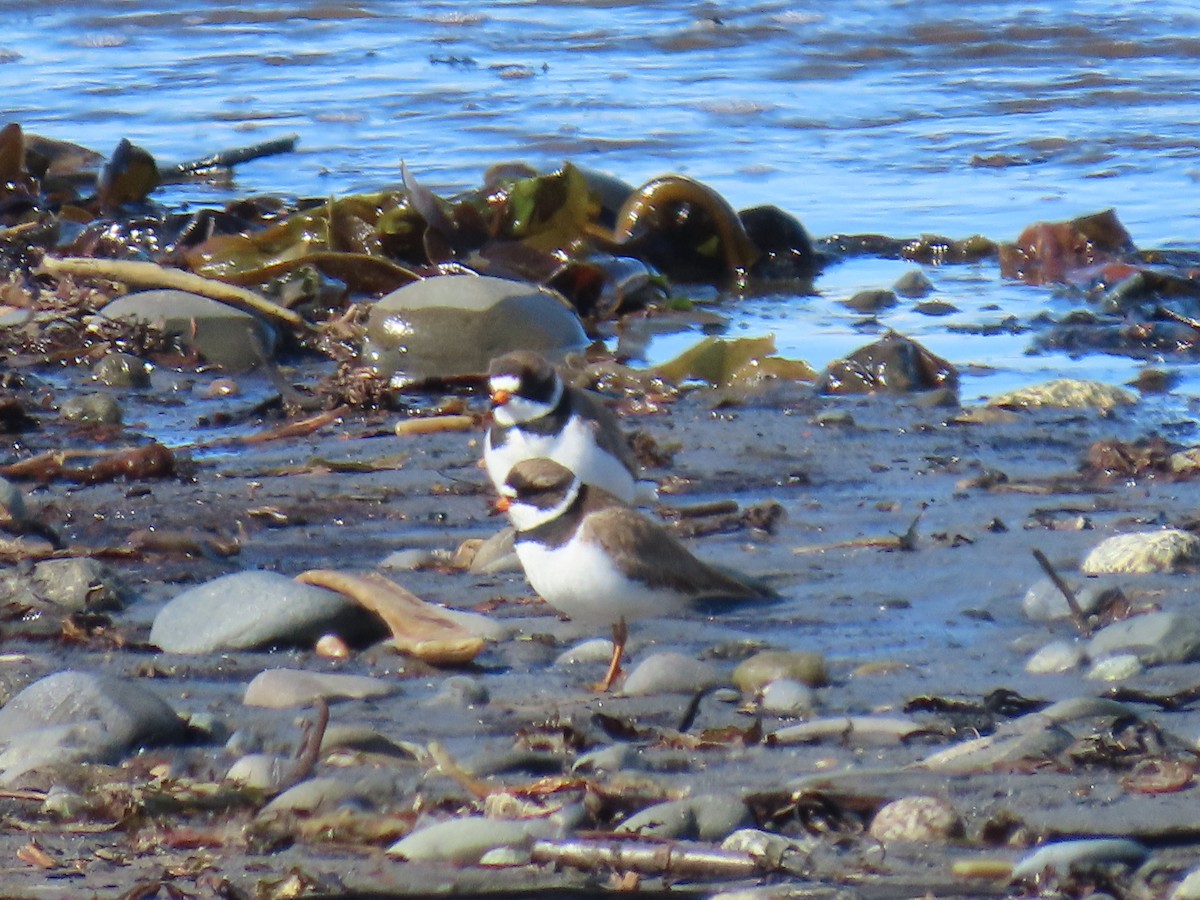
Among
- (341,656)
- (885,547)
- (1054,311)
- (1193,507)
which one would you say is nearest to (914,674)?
(885,547)

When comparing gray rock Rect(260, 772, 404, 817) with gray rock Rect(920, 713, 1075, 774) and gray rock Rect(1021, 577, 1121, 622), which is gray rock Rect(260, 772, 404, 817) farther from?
gray rock Rect(1021, 577, 1121, 622)

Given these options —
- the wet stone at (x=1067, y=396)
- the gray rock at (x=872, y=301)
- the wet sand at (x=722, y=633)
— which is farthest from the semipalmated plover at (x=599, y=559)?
the gray rock at (x=872, y=301)

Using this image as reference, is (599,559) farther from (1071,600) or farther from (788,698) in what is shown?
(1071,600)

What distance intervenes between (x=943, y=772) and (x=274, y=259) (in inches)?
196

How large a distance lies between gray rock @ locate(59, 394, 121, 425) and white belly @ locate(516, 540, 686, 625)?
225cm

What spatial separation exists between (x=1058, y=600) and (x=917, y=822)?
1244 millimetres

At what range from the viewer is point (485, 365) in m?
6.20

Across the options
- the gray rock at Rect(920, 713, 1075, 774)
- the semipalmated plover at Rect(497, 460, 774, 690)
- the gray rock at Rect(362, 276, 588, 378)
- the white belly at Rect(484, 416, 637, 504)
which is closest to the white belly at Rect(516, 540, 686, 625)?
the semipalmated plover at Rect(497, 460, 774, 690)

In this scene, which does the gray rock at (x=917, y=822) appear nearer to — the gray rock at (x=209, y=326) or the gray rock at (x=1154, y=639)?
the gray rock at (x=1154, y=639)

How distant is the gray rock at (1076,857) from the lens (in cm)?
258

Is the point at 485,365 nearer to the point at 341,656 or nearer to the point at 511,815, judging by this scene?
the point at 341,656

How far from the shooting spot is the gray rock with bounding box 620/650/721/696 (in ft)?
11.6

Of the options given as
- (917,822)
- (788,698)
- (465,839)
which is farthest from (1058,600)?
(465,839)

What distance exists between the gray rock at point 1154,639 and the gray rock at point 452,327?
9.71ft
